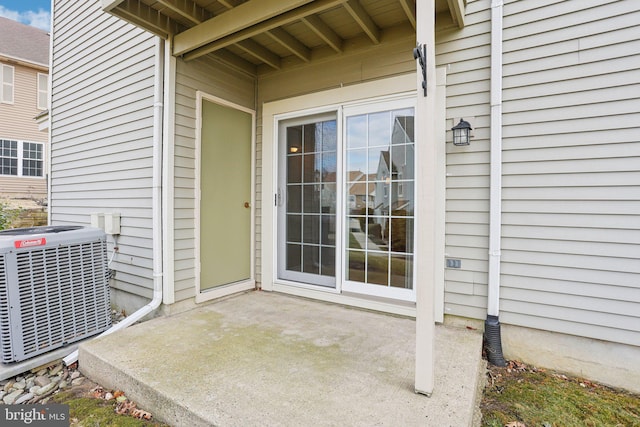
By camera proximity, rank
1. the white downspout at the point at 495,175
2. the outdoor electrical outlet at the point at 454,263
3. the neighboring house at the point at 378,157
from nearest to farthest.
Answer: the neighboring house at the point at 378,157
the white downspout at the point at 495,175
the outdoor electrical outlet at the point at 454,263

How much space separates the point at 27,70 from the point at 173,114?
40.7 ft

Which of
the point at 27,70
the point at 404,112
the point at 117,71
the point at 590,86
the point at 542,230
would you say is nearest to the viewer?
the point at 590,86

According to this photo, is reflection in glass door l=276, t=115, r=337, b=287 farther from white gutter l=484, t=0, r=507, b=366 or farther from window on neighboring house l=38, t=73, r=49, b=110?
window on neighboring house l=38, t=73, r=49, b=110

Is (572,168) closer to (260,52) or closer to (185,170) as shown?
(260,52)

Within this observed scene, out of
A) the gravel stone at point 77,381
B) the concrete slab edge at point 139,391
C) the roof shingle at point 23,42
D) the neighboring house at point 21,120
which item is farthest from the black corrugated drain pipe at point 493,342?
the roof shingle at point 23,42

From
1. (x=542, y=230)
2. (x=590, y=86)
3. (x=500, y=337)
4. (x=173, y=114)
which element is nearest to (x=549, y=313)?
(x=500, y=337)

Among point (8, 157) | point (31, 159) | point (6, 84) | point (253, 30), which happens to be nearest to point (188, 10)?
point (253, 30)

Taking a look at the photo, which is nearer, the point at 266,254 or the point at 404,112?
the point at 404,112

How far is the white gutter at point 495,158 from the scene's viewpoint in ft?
8.13

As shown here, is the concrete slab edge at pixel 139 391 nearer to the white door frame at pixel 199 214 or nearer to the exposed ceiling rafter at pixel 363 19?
the white door frame at pixel 199 214

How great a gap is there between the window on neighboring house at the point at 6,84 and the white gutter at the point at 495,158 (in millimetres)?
14249

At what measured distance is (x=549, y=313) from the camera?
2.35m

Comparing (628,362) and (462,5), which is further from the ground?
(462,5)

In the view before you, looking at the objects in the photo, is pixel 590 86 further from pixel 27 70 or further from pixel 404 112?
pixel 27 70
